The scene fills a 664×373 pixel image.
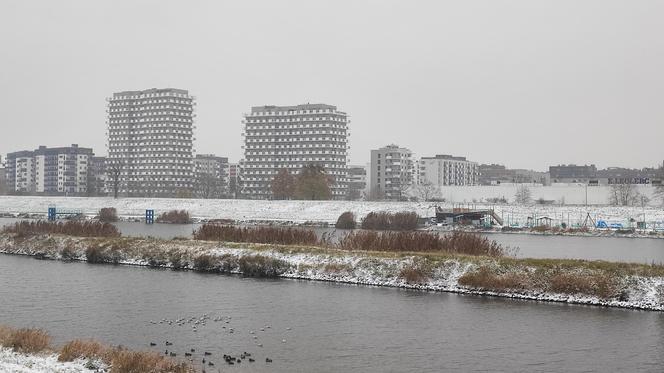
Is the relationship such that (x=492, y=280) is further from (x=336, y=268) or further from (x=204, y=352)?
(x=204, y=352)

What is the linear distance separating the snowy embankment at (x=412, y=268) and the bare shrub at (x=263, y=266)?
0.22 feet

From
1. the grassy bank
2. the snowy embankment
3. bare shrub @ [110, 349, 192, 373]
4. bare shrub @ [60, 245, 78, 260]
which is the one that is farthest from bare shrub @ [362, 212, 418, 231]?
bare shrub @ [110, 349, 192, 373]

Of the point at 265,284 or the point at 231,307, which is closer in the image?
the point at 231,307

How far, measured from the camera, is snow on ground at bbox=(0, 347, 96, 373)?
20562mm

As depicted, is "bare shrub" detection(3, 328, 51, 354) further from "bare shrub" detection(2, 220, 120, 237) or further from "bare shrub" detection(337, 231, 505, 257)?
"bare shrub" detection(2, 220, 120, 237)

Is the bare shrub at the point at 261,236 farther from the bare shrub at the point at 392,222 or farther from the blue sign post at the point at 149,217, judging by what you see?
the blue sign post at the point at 149,217

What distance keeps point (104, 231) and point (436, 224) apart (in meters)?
54.0

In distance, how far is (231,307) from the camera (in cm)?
3447

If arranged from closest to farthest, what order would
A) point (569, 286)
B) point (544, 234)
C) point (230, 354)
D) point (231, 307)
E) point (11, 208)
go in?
point (230, 354) < point (231, 307) < point (569, 286) < point (544, 234) < point (11, 208)

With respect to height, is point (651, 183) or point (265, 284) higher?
point (651, 183)

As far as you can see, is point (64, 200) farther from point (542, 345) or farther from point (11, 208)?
point (542, 345)

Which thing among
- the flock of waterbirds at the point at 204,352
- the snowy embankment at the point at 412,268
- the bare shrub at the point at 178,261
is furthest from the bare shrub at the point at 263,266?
the flock of waterbirds at the point at 204,352

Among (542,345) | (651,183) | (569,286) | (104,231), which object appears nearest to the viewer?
(542,345)

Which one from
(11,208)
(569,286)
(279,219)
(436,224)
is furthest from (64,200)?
(569,286)
